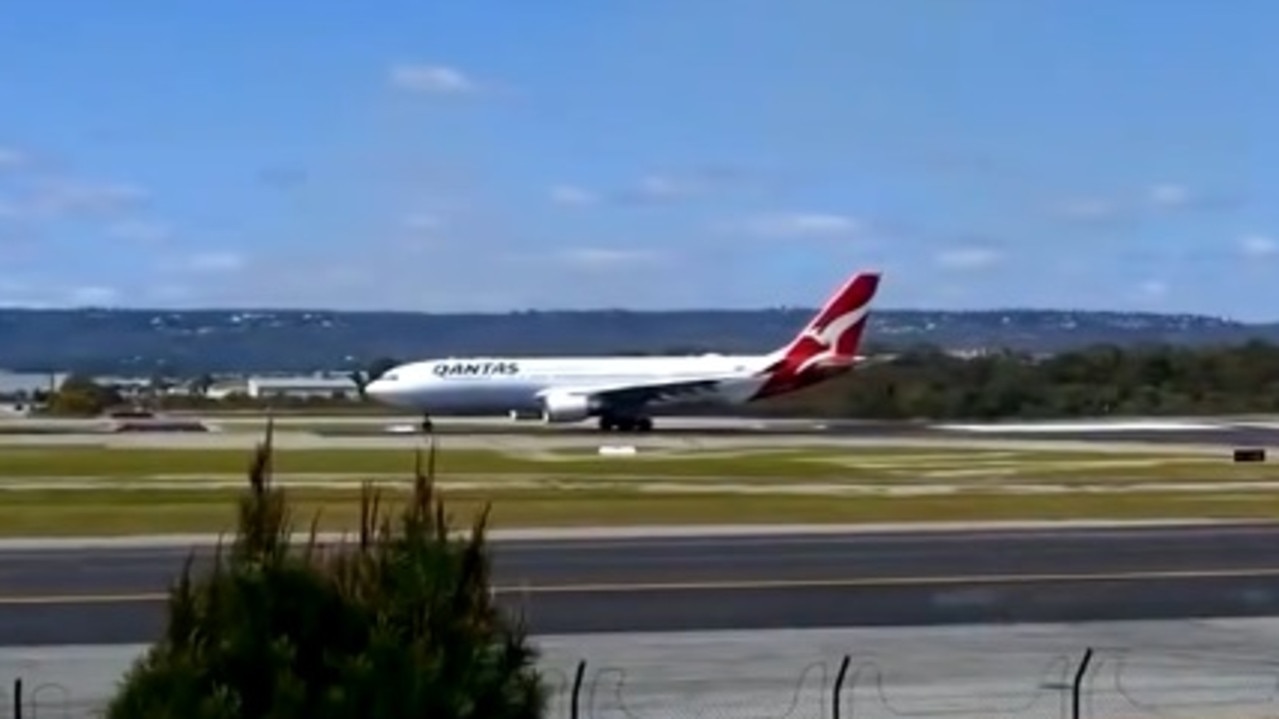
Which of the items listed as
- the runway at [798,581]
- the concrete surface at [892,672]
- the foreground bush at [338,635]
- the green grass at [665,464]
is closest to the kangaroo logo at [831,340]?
the green grass at [665,464]

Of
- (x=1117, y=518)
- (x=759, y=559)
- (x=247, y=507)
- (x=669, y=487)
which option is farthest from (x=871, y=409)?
(x=247, y=507)

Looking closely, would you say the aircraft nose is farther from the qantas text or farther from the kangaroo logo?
the kangaroo logo

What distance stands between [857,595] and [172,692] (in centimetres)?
2137

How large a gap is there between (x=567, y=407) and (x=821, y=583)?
71.0m

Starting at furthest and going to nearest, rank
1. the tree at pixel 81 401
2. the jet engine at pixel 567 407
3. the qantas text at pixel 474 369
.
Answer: the tree at pixel 81 401
the qantas text at pixel 474 369
the jet engine at pixel 567 407

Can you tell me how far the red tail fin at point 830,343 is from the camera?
107 metres

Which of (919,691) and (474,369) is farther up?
(474,369)

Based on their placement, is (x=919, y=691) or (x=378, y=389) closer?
(x=919, y=691)

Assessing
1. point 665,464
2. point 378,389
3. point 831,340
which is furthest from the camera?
point 378,389

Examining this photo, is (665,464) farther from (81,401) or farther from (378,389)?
(81,401)

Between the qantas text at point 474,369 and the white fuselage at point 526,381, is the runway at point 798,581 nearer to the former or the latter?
the white fuselage at point 526,381

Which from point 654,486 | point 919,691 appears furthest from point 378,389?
point 919,691

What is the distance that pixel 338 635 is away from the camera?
1245 cm

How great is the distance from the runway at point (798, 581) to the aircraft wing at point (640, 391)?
6020 centimetres
